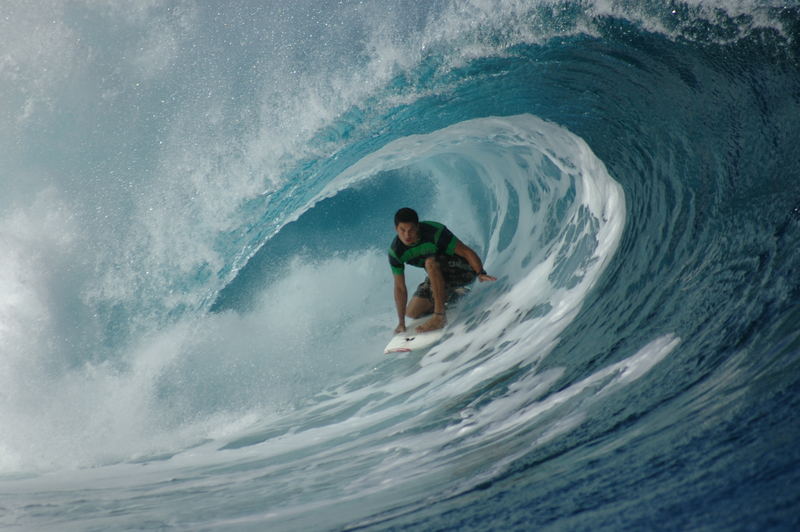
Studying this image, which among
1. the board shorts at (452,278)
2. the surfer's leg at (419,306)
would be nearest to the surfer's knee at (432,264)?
the board shorts at (452,278)

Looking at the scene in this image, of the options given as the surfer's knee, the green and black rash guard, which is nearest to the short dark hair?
the green and black rash guard

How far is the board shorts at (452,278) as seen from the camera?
17.9 ft

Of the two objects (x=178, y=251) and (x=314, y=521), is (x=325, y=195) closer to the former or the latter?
(x=178, y=251)

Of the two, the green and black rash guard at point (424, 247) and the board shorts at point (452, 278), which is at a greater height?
the green and black rash guard at point (424, 247)

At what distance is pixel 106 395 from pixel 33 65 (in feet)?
13.1

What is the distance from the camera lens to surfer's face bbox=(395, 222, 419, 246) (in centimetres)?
475

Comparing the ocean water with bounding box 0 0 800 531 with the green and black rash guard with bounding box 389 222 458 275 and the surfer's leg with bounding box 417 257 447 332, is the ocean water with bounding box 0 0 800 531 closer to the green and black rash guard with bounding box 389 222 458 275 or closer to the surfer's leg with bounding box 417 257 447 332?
the surfer's leg with bounding box 417 257 447 332

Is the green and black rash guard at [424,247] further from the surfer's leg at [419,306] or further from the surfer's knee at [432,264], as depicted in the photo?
the surfer's leg at [419,306]

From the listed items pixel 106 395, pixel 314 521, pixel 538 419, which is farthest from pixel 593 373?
pixel 106 395

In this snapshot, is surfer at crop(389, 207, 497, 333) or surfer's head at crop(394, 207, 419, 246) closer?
surfer's head at crop(394, 207, 419, 246)

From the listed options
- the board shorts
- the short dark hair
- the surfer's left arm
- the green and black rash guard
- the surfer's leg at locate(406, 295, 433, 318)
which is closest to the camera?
the short dark hair

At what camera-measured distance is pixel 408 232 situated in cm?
483

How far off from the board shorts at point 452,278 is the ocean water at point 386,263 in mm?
209

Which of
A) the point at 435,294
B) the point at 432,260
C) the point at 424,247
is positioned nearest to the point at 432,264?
the point at 432,260
